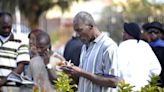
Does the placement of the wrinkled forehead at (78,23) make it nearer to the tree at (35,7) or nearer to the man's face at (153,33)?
the man's face at (153,33)

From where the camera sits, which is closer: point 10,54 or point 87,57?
point 87,57

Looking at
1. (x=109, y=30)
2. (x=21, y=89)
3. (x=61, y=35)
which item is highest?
(x=61, y=35)

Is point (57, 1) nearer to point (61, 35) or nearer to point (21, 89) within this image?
point (61, 35)

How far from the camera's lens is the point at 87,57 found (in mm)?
5297

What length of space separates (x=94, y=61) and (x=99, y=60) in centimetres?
6

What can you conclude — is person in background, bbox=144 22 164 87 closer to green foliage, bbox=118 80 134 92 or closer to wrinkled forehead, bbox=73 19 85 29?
wrinkled forehead, bbox=73 19 85 29

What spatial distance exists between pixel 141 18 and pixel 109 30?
3.97ft

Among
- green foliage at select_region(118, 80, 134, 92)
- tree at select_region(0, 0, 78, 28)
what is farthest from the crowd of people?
tree at select_region(0, 0, 78, 28)

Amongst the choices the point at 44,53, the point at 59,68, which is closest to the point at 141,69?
the point at 44,53

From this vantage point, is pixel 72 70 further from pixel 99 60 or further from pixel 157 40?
pixel 157 40

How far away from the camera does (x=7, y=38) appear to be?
6.52 meters

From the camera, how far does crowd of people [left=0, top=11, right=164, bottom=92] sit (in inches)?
201

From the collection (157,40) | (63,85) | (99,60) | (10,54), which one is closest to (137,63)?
(157,40)

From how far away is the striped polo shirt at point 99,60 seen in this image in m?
5.09
